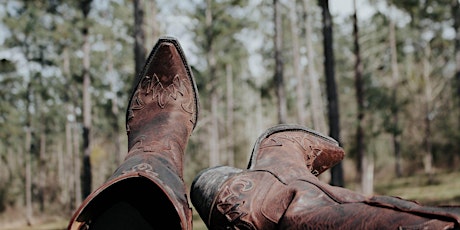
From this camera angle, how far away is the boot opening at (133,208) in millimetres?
1135

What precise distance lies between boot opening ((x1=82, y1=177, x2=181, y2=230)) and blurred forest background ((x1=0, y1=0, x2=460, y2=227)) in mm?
10320

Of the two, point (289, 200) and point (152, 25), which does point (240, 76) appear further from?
point (289, 200)

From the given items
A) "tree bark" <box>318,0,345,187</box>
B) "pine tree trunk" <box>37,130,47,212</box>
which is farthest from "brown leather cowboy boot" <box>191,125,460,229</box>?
"pine tree trunk" <box>37,130,47,212</box>

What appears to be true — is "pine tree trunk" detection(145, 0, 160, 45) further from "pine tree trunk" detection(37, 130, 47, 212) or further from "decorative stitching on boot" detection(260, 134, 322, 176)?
"decorative stitching on boot" detection(260, 134, 322, 176)

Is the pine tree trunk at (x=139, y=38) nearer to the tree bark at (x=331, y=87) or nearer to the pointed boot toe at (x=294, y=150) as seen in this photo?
the tree bark at (x=331, y=87)

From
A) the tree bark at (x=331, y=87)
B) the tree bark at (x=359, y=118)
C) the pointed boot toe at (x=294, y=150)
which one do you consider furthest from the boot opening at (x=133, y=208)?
the tree bark at (x=359, y=118)

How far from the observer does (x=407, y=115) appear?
3003cm

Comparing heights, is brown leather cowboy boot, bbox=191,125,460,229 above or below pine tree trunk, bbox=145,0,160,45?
below

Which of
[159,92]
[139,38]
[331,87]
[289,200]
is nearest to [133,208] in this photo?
[289,200]

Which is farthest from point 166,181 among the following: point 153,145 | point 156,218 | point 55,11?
point 55,11

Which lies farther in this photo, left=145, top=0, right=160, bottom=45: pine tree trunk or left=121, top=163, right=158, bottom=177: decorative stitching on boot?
left=145, top=0, right=160, bottom=45: pine tree trunk

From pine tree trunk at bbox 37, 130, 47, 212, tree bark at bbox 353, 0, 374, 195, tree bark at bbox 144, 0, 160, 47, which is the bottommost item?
pine tree trunk at bbox 37, 130, 47, 212

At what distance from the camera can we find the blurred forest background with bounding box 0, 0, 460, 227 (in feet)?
63.4

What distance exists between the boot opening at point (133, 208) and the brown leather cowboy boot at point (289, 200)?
97 mm
